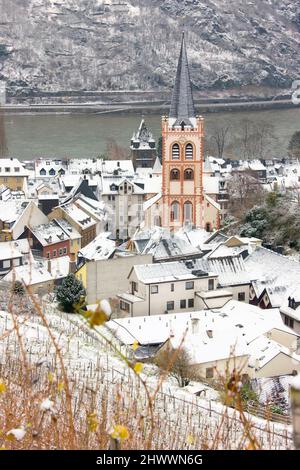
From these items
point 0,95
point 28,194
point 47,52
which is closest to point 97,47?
point 47,52

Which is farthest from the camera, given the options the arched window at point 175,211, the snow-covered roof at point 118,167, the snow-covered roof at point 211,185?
the snow-covered roof at point 118,167

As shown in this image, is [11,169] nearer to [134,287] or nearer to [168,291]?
[134,287]

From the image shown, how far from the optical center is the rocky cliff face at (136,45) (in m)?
41.8

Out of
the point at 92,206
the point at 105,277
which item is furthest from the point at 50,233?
the point at 105,277

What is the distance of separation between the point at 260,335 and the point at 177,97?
19.1ft

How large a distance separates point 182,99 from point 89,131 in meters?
15.8

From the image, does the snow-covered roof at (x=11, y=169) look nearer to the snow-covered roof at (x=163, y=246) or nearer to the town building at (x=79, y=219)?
the town building at (x=79, y=219)

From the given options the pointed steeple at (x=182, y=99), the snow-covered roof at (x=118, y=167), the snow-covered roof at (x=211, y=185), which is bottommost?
the snow-covered roof at (x=118, y=167)

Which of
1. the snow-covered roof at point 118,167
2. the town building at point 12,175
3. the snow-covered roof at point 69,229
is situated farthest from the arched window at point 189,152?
the town building at point 12,175

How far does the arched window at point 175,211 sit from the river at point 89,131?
785 centimetres

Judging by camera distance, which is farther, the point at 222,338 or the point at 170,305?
the point at 170,305

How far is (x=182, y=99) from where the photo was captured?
38.5 feet

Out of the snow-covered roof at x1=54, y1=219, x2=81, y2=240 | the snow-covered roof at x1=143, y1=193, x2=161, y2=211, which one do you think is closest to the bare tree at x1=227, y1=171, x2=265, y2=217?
the snow-covered roof at x1=143, y1=193, x2=161, y2=211

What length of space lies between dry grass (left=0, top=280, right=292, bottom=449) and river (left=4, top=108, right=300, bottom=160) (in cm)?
1563
